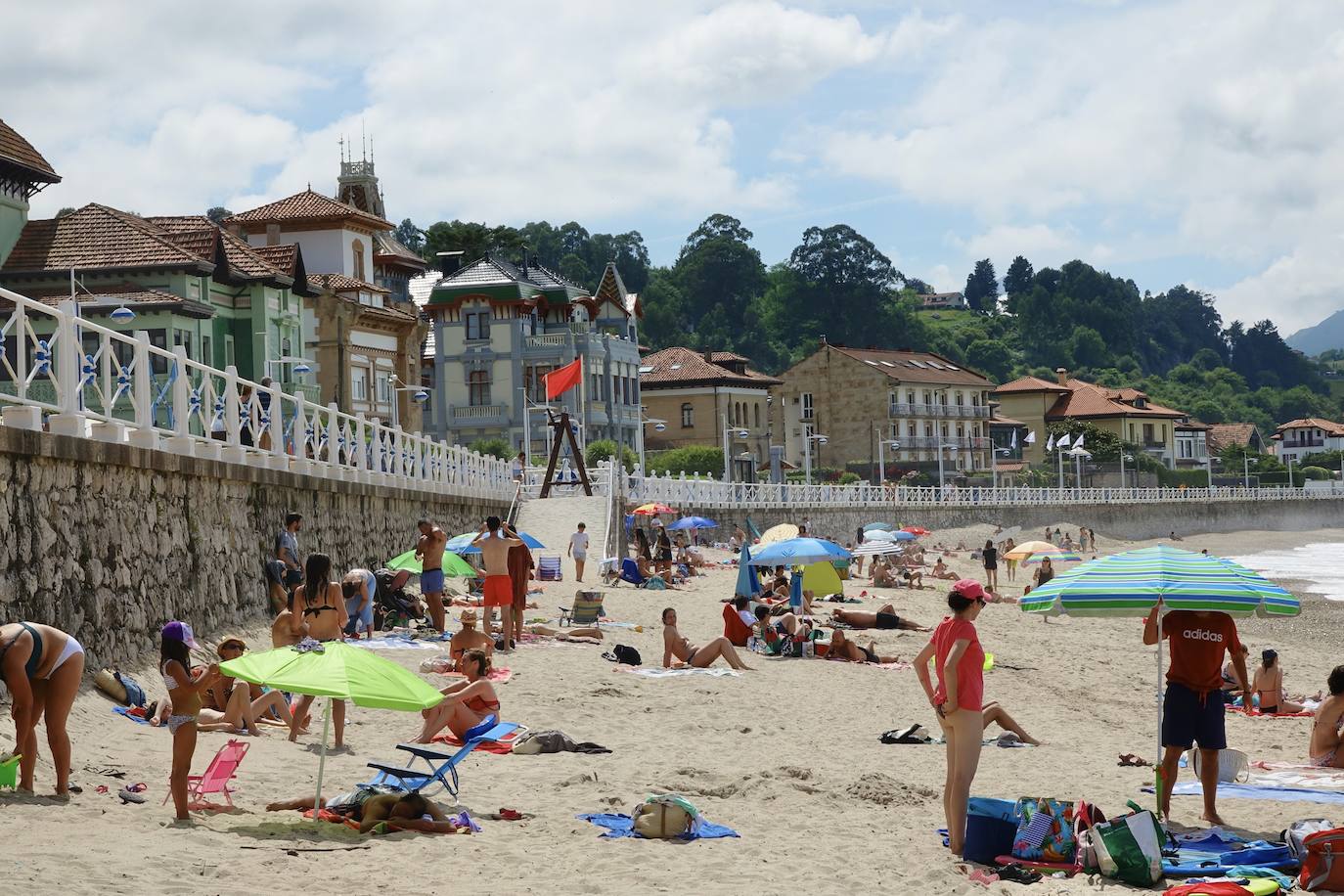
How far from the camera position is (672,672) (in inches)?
612

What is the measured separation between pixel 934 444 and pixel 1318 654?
68375 millimetres

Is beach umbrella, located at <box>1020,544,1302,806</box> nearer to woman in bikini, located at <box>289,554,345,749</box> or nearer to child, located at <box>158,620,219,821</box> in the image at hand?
child, located at <box>158,620,219,821</box>

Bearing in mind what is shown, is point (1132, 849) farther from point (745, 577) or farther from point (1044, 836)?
point (745, 577)

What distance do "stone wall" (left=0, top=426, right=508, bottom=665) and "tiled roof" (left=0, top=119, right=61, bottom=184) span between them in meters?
18.2

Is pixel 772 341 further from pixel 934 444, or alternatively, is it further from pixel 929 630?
pixel 929 630

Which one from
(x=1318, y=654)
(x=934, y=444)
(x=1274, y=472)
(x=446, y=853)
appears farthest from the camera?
(x=1274, y=472)

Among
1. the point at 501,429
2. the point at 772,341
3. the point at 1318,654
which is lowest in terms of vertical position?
the point at 1318,654

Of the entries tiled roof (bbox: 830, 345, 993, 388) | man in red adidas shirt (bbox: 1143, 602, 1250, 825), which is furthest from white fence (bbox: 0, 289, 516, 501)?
tiled roof (bbox: 830, 345, 993, 388)

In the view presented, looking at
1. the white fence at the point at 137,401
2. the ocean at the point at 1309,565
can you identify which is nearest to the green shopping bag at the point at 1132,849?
the white fence at the point at 137,401

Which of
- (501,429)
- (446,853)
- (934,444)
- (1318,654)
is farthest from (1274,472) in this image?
(446,853)

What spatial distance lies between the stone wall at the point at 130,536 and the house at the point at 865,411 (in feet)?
237

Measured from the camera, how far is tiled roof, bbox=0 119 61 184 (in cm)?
3216

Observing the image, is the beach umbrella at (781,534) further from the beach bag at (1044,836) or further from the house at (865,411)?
the house at (865,411)

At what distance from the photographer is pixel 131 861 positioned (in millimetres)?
6941
